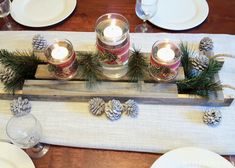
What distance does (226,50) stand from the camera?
0.78 metres

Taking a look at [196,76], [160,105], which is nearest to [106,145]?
[160,105]

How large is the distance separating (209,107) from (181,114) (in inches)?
2.8

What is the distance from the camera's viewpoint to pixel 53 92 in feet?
2.25

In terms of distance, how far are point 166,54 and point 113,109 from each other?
18 cm

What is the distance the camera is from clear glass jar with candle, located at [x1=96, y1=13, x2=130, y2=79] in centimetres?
64

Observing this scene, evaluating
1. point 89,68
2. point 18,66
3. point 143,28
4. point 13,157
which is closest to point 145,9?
point 143,28

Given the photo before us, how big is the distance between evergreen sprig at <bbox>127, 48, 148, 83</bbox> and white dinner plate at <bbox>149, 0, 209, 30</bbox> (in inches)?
7.0

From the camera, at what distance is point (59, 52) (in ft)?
2.22

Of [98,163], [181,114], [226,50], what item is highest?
[226,50]

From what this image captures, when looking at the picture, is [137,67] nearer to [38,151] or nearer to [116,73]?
[116,73]

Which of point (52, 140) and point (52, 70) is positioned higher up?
point (52, 70)

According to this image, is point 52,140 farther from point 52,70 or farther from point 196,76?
point 196,76

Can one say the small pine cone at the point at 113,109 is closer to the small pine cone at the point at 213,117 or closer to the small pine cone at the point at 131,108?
the small pine cone at the point at 131,108

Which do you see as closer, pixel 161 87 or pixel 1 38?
pixel 161 87
